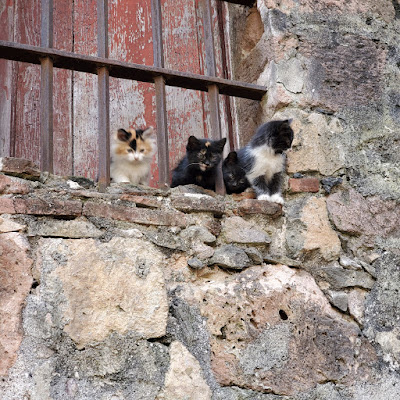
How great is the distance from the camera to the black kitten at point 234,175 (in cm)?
324

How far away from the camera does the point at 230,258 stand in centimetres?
277

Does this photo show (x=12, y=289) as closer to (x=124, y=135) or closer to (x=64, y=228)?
(x=64, y=228)

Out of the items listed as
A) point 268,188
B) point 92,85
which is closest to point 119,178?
point 92,85

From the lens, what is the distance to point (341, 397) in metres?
2.64

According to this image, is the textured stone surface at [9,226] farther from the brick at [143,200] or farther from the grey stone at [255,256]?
the grey stone at [255,256]

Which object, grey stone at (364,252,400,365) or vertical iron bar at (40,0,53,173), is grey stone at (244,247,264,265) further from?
vertical iron bar at (40,0,53,173)

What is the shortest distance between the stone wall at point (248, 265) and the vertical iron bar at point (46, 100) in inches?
4.3

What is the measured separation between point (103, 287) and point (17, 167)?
57 centimetres

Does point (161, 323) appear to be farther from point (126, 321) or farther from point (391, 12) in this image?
point (391, 12)

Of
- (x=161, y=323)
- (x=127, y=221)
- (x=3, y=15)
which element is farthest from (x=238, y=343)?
(x=3, y=15)

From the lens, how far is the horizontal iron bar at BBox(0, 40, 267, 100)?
290cm

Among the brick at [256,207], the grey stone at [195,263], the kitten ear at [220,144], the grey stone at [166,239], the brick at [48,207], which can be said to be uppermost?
the kitten ear at [220,144]

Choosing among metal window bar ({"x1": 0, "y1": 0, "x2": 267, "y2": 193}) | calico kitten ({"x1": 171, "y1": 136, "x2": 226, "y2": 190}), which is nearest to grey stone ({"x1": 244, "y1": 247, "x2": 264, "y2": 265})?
metal window bar ({"x1": 0, "y1": 0, "x2": 267, "y2": 193})

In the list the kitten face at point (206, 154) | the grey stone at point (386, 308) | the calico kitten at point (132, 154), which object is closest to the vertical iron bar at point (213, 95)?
the kitten face at point (206, 154)
